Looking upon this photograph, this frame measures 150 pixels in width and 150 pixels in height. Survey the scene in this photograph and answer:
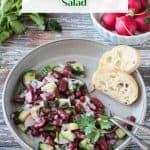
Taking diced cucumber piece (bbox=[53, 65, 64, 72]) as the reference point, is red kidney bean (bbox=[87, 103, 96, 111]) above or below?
below

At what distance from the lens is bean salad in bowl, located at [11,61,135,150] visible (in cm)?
96

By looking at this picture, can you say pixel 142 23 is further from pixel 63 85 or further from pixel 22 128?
pixel 22 128

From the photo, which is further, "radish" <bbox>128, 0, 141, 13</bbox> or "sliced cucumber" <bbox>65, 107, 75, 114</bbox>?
"radish" <bbox>128, 0, 141, 13</bbox>

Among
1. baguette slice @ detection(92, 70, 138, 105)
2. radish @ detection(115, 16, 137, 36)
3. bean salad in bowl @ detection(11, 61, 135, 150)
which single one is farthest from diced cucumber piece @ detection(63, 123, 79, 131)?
radish @ detection(115, 16, 137, 36)

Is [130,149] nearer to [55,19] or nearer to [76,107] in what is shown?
[76,107]

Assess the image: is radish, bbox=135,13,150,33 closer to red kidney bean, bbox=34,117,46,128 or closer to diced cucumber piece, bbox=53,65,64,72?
diced cucumber piece, bbox=53,65,64,72

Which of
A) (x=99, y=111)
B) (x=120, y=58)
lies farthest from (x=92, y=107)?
(x=120, y=58)

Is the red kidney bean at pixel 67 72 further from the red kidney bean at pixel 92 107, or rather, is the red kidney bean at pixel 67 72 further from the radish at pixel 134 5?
the radish at pixel 134 5

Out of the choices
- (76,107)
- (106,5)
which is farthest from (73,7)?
(76,107)

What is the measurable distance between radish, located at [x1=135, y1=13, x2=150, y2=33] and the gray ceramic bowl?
97 millimetres

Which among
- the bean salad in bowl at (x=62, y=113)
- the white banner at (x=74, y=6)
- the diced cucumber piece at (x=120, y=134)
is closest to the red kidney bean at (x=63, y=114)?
the bean salad in bowl at (x=62, y=113)

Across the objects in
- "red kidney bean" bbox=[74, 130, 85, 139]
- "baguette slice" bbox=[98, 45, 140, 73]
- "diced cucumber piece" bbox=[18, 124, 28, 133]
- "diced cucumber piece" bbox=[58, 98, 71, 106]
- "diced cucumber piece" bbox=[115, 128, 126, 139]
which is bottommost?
"diced cucumber piece" bbox=[115, 128, 126, 139]

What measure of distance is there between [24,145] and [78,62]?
0.24 meters

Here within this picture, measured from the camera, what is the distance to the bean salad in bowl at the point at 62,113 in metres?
0.96
